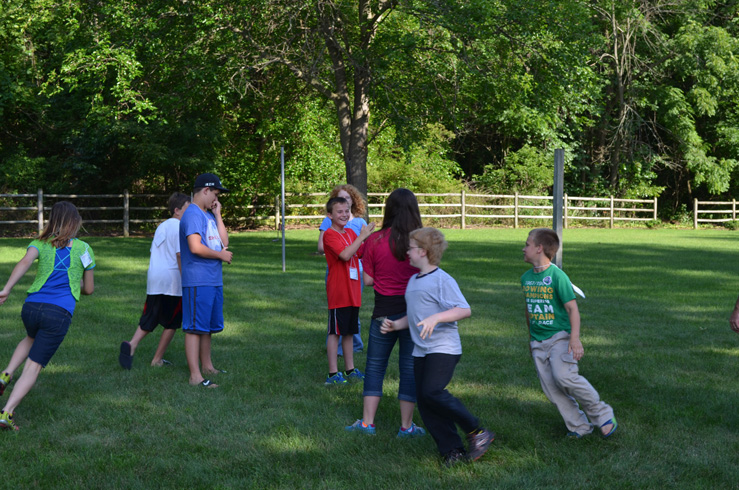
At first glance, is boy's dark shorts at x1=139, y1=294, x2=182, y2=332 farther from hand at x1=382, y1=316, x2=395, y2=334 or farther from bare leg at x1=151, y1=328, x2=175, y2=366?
hand at x1=382, y1=316, x2=395, y2=334

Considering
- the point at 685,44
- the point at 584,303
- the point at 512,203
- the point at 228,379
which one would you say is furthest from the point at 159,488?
the point at 685,44

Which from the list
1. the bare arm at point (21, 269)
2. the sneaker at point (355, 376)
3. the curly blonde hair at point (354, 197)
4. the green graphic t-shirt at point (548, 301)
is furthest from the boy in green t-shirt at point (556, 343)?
the bare arm at point (21, 269)

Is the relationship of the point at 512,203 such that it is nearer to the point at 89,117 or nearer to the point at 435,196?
the point at 435,196

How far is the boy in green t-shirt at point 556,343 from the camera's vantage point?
490 centimetres

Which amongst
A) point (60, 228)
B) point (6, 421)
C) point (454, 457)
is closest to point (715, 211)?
point (454, 457)

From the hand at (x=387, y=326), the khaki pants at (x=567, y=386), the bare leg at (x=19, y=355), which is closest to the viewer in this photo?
the hand at (x=387, y=326)

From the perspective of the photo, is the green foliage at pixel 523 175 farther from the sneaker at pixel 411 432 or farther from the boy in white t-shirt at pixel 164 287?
the sneaker at pixel 411 432

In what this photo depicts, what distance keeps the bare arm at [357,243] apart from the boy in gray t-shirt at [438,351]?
57 cm

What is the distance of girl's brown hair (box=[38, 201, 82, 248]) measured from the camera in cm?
529

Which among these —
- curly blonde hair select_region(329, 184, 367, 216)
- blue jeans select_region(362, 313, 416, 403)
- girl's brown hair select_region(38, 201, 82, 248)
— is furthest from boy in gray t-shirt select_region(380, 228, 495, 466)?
curly blonde hair select_region(329, 184, 367, 216)

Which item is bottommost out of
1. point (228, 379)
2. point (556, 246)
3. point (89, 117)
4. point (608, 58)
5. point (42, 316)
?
point (228, 379)

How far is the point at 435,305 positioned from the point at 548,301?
903 millimetres

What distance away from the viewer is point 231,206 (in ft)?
104

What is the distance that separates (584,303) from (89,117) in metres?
13.8
